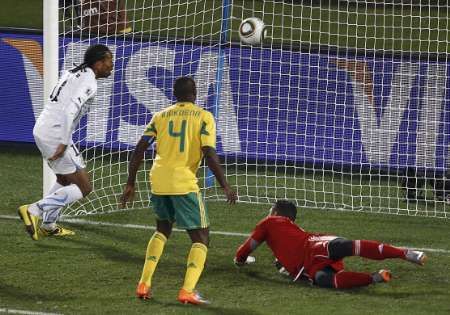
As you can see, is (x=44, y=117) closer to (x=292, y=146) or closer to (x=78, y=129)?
(x=78, y=129)

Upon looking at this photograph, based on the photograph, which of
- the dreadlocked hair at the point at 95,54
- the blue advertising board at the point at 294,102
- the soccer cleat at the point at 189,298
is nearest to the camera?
the soccer cleat at the point at 189,298

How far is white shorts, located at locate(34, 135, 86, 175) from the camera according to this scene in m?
10.7

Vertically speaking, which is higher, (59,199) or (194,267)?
(59,199)

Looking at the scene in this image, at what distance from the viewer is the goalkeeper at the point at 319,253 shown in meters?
9.30

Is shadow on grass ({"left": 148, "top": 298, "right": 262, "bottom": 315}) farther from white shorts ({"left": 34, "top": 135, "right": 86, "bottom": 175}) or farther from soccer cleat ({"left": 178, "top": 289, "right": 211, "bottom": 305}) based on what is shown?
white shorts ({"left": 34, "top": 135, "right": 86, "bottom": 175})

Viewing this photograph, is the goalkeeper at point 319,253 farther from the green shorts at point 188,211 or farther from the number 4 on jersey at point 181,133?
the number 4 on jersey at point 181,133

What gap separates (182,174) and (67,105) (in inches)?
85.7

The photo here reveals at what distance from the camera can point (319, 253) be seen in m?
9.41

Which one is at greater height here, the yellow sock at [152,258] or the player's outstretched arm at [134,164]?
the player's outstretched arm at [134,164]

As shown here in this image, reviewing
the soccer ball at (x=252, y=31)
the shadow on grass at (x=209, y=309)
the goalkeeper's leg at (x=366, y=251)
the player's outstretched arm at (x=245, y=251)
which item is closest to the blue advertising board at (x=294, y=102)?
the soccer ball at (x=252, y=31)

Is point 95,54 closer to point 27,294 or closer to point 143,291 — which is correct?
point 27,294

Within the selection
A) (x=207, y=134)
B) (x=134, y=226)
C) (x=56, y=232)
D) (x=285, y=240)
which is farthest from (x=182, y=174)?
(x=134, y=226)

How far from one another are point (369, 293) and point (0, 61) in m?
8.16

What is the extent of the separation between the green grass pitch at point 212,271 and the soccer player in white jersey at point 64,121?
0.42 metres
